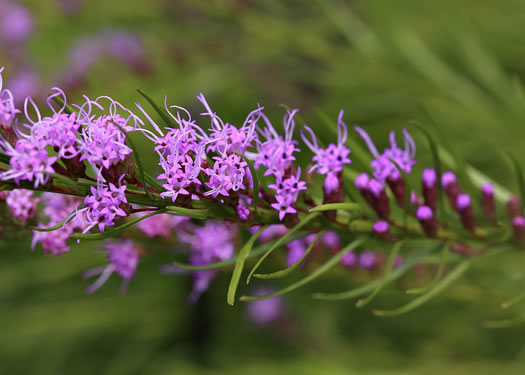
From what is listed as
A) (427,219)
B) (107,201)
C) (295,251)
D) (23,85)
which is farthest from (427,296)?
(23,85)

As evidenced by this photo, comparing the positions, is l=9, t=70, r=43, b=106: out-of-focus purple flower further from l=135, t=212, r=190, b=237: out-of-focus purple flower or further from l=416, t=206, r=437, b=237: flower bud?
l=416, t=206, r=437, b=237: flower bud

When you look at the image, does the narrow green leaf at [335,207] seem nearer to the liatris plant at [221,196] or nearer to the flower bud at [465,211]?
the liatris plant at [221,196]

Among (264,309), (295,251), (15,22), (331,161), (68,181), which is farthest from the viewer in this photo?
(15,22)

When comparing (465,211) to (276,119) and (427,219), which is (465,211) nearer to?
(427,219)

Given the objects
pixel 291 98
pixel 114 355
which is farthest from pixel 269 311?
pixel 291 98

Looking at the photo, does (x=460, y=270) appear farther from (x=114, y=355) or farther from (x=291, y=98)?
(x=291, y=98)

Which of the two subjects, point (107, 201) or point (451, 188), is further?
point (451, 188)

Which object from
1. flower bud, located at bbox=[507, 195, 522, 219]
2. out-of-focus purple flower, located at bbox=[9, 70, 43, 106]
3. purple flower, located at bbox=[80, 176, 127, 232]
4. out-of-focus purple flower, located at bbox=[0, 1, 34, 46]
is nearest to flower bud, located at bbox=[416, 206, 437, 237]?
flower bud, located at bbox=[507, 195, 522, 219]
